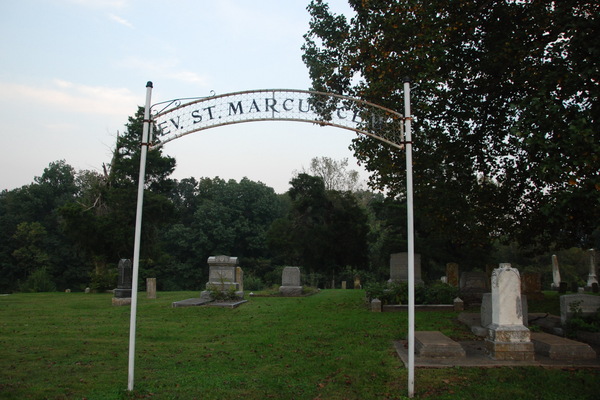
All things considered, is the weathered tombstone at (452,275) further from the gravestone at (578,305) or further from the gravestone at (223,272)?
the gravestone at (578,305)

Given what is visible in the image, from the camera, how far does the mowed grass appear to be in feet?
20.4

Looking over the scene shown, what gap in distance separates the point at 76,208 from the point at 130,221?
3.80m

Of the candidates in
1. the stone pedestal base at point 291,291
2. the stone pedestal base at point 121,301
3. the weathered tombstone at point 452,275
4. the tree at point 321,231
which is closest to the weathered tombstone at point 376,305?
the weathered tombstone at point 452,275

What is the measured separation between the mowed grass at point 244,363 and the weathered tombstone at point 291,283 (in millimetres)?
8579

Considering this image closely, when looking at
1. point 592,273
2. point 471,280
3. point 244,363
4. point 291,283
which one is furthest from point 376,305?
point 592,273

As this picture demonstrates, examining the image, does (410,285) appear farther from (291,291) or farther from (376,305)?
(291,291)

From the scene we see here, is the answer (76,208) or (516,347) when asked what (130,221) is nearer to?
(76,208)

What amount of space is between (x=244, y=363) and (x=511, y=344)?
14.7 ft

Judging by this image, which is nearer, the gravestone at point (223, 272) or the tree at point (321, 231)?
the gravestone at point (223, 272)

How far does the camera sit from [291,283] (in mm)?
22781

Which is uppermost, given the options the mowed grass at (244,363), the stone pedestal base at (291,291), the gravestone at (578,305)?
the gravestone at (578,305)

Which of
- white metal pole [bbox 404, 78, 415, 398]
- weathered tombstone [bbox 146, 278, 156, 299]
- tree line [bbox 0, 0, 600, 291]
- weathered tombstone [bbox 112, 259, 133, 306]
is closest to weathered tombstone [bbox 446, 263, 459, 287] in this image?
tree line [bbox 0, 0, 600, 291]

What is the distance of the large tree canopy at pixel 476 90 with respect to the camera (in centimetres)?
938

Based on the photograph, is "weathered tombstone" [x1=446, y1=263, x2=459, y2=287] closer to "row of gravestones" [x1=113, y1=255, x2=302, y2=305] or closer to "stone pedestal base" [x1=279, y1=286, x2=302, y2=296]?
"stone pedestal base" [x1=279, y1=286, x2=302, y2=296]
